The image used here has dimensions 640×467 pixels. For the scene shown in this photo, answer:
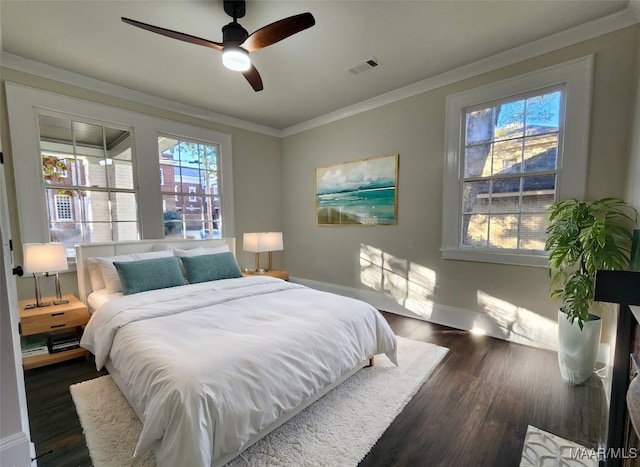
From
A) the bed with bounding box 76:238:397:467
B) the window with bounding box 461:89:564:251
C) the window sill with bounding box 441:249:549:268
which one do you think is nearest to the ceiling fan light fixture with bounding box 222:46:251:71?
the bed with bounding box 76:238:397:467

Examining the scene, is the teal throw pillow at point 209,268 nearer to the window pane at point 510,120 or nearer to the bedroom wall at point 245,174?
the bedroom wall at point 245,174

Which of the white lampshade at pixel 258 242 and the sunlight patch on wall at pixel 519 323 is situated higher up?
the white lampshade at pixel 258 242

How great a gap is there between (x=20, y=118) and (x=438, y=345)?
15.5 feet

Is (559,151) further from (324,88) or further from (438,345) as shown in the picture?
(324,88)

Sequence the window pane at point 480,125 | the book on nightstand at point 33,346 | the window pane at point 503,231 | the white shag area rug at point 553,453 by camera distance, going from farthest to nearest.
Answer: the window pane at point 480,125
the window pane at point 503,231
the book on nightstand at point 33,346
the white shag area rug at point 553,453

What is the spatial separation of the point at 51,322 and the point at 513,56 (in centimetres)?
495

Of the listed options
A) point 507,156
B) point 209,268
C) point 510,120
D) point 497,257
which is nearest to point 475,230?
point 497,257

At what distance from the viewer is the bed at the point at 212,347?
1262mm

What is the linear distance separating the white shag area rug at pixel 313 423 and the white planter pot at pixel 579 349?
3.38 ft

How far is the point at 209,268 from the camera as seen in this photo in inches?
124

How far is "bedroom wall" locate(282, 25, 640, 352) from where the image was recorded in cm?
232

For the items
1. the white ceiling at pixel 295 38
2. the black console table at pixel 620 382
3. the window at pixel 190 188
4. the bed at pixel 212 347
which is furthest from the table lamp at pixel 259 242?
the black console table at pixel 620 382

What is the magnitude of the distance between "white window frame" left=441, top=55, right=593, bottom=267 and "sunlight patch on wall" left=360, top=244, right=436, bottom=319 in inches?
17.9

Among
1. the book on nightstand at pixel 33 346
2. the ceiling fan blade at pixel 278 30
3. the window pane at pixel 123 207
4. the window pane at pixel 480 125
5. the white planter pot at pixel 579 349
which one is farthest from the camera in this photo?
the window pane at pixel 123 207
